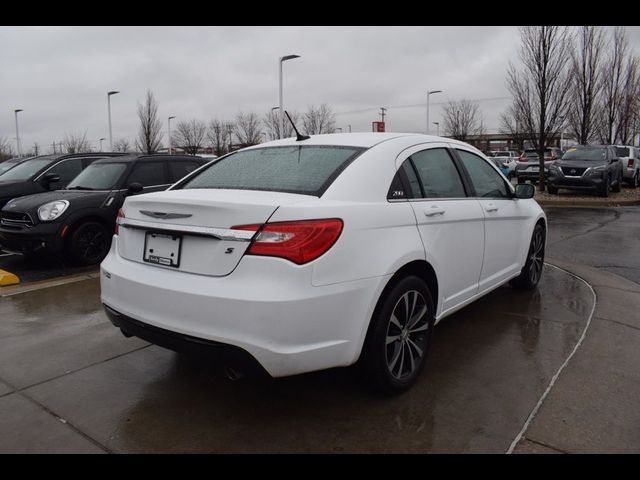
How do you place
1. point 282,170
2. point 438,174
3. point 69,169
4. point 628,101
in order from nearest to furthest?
point 282,170 < point 438,174 < point 69,169 < point 628,101

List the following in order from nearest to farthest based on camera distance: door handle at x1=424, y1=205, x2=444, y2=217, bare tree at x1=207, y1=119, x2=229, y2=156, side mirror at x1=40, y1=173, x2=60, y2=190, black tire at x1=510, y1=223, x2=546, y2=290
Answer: door handle at x1=424, y1=205, x2=444, y2=217, black tire at x1=510, y1=223, x2=546, y2=290, side mirror at x1=40, y1=173, x2=60, y2=190, bare tree at x1=207, y1=119, x2=229, y2=156

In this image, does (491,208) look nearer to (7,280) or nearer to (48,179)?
(7,280)

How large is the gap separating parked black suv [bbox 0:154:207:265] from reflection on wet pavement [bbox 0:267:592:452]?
251cm

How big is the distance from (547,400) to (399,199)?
4.84 ft

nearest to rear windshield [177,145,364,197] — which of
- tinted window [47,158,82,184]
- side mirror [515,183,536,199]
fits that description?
side mirror [515,183,536,199]

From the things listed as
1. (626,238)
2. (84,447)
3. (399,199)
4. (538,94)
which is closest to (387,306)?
(399,199)

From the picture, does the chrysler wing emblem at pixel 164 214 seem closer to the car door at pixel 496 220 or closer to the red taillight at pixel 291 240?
the red taillight at pixel 291 240

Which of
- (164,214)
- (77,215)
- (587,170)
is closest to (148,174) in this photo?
(77,215)

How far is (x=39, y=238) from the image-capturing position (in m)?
6.53

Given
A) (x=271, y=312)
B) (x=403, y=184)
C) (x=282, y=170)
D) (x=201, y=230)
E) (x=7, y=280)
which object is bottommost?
(x=7, y=280)

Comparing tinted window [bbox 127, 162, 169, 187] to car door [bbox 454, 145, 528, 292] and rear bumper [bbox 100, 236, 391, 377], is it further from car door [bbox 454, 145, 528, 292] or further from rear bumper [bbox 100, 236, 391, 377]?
rear bumper [bbox 100, 236, 391, 377]

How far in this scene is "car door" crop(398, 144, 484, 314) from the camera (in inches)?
129

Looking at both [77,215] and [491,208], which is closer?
[491,208]

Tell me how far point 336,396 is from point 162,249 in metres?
1.35
